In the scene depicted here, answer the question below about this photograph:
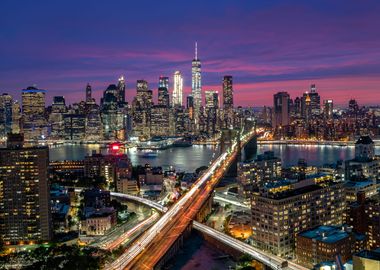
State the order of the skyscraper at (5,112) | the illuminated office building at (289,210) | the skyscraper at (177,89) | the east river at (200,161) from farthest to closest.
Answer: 1. the skyscraper at (177,89)
2. the skyscraper at (5,112)
3. the illuminated office building at (289,210)
4. the east river at (200,161)

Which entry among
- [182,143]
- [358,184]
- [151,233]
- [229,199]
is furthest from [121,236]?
[182,143]

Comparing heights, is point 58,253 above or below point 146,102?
below

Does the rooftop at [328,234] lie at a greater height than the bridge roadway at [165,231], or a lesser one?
greater

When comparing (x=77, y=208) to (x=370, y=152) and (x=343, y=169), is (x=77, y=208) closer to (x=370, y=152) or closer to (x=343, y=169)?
(x=343, y=169)

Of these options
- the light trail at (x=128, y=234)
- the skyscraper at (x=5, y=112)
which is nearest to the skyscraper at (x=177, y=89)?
the skyscraper at (x=5, y=112)

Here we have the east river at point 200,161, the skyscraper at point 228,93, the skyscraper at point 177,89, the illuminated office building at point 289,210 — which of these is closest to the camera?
the east river at point 200,161

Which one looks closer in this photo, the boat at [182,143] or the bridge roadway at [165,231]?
the bridge roadway at [165,231]

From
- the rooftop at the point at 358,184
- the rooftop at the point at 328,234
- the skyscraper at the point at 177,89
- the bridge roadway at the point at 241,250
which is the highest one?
the skyscraper at the point at 177,89

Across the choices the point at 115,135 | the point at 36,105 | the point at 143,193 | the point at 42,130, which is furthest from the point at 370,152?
the point at 36,105

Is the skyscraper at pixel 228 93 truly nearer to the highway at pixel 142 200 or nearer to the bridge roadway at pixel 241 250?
the highway at pixel 142 200
